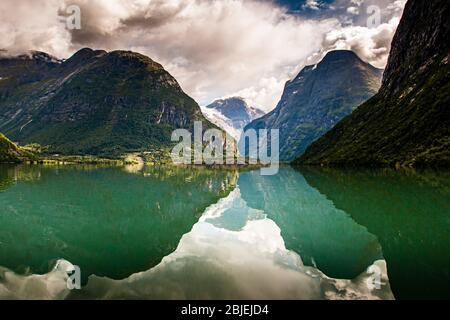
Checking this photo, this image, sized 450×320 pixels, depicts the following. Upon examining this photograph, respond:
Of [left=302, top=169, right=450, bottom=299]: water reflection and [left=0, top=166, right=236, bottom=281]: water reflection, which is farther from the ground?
[left=302, top=169, right=450, bottom=299]: water reflection

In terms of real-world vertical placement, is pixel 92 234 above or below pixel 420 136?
below

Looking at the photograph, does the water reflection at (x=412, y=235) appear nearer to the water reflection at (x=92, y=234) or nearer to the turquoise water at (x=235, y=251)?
the turquoise water at (x=235, y=251)

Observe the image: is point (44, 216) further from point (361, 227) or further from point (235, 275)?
point (361, 227)

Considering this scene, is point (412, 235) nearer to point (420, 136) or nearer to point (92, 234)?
point (92, 234)

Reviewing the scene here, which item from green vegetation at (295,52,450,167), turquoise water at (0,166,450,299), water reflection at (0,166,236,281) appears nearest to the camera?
turquoise water at (0,166,450,299)

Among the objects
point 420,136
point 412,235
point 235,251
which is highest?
point 420,136

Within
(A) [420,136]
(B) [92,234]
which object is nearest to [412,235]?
(B) [92,234]

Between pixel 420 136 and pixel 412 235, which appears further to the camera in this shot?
pixel 420 136

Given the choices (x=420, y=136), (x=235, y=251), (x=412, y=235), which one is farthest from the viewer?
(x=420, y=136)

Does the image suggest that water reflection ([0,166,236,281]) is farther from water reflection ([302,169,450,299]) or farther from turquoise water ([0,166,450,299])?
water reflection ([302,169,450,299])

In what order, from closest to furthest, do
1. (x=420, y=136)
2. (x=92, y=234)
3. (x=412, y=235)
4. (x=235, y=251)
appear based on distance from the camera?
(x=235, y=251)
(x=412, y=235)
(x=92, y=234)
(x=420, y=136)

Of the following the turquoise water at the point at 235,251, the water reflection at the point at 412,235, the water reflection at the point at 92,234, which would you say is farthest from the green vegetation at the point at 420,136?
the water reflection at the point at 92,234

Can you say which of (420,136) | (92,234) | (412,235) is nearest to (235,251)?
(92,234)

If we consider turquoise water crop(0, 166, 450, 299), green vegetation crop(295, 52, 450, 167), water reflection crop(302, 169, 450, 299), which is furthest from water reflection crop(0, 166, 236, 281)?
green vegetation crop(295, 52, 450, 167)
